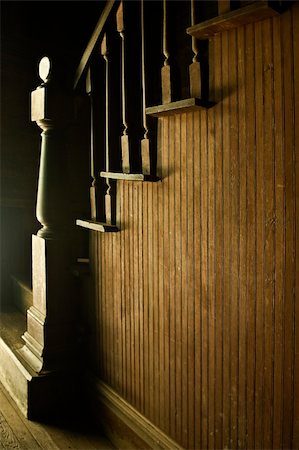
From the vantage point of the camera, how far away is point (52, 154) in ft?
8.30

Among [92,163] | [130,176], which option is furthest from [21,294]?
[130,176]

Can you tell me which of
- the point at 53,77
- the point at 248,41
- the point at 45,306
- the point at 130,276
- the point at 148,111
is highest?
the point at 53,77

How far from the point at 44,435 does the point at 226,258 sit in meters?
1.38

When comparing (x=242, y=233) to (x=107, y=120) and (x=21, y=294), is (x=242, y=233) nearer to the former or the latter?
(x=107, y=120)

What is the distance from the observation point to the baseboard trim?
1.96 meters

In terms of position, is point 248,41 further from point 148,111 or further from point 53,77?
point 53,77

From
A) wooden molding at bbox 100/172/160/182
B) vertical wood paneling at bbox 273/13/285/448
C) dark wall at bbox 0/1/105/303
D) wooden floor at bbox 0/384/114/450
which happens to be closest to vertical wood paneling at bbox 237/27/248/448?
vertical wood paneling at bbox 273/13/285/448

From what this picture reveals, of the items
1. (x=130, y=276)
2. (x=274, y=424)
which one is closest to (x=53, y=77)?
(x=130, y=276)

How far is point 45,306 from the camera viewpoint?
2.53 meters

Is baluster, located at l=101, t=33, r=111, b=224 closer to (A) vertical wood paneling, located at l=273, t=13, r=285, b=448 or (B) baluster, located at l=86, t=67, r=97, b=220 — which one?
(B) baluster, located at l=86, t=67, r=97, b=220

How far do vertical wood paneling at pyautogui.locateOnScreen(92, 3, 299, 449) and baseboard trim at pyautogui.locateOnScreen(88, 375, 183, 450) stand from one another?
41 millimetres

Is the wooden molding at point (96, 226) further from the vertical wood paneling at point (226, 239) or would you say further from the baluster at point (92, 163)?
the vertical wood paneling at point (226, 239)

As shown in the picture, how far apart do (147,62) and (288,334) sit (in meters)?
1.20

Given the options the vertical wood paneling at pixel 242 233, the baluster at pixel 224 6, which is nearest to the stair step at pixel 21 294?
the vertical wood paneling at pixel 242 233
